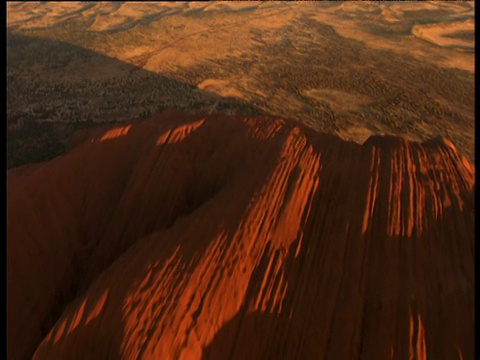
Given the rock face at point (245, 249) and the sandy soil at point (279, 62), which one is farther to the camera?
the sandy soil at point (279, 62)

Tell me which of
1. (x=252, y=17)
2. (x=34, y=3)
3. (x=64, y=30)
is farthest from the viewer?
(x=34, y=3)

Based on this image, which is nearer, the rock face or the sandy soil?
the rock face

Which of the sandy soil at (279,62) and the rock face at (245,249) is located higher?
the rock face at (245,249)

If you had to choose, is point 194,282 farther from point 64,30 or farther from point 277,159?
point 64,30

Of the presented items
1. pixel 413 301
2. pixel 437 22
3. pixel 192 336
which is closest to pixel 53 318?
pixel 192 336

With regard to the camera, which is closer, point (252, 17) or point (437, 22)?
point (437, 22)

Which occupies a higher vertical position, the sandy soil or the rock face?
the rock face

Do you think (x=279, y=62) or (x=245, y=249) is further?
(x=279, y=62)

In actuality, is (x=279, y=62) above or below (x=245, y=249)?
below
